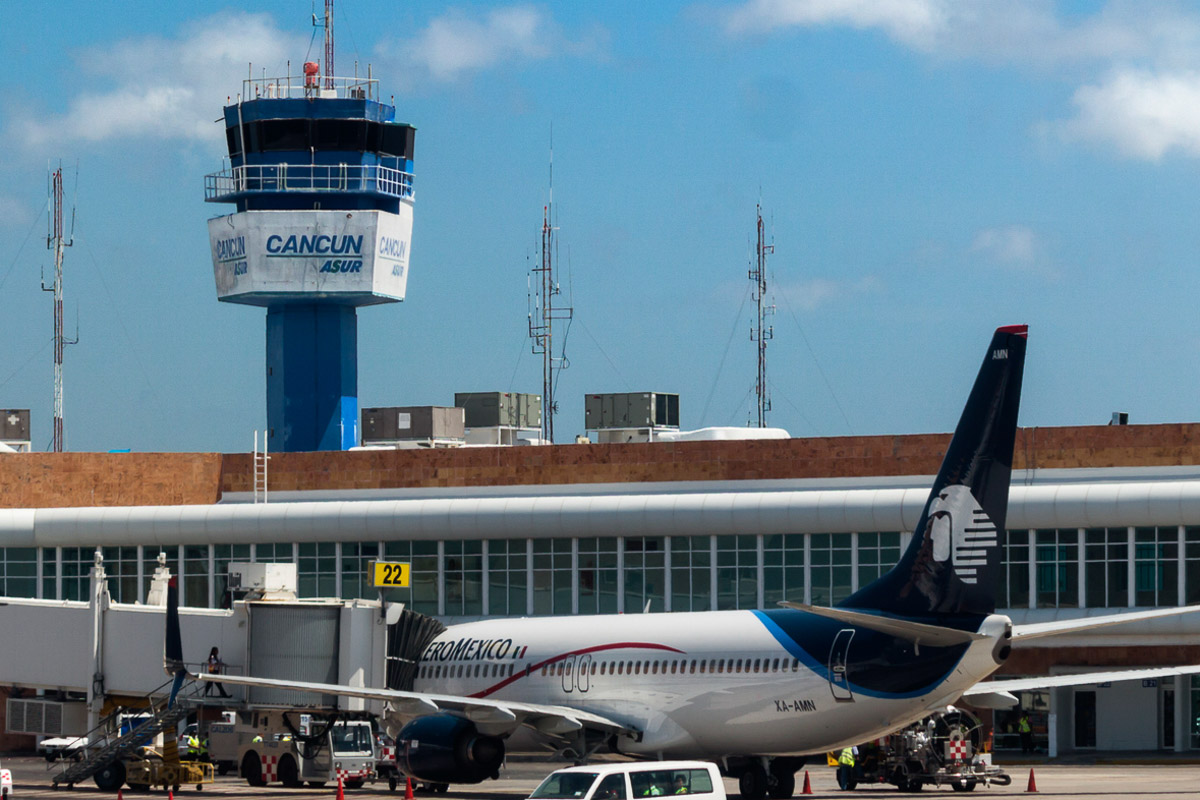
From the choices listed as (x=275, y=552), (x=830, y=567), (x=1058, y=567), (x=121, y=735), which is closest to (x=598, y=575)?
(x=830, y=567)

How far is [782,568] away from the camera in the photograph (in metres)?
58.0

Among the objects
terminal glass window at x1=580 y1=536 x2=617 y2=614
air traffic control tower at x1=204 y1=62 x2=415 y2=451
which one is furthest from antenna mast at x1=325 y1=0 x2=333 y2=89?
terminal glass window at x1=580 y1=536 x2=617 y2=614

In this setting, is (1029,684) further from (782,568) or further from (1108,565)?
(782,568)

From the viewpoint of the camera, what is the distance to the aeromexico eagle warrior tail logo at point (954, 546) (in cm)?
3394

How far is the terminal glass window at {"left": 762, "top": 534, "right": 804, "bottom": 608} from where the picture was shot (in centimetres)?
5778

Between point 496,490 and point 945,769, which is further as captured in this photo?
point 496,490

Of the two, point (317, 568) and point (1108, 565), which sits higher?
point (1108, 565)

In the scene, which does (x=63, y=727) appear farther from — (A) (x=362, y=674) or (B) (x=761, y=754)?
(B) (x=761, y=754)

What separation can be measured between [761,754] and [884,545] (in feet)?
67.6

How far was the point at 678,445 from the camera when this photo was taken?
6266cm

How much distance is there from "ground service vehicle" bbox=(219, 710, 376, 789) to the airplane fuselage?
4.45m

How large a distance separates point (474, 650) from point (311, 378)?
50412 mm

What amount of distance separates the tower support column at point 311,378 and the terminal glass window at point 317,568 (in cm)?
2687

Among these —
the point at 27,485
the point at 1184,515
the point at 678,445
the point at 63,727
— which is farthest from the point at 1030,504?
the point at 27,485
